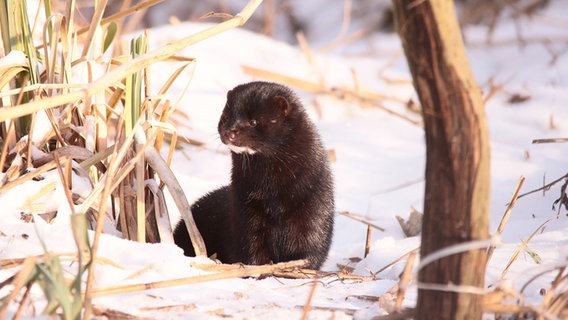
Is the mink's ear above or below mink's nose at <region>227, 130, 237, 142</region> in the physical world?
above

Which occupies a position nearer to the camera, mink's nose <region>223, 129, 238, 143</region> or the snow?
the snow

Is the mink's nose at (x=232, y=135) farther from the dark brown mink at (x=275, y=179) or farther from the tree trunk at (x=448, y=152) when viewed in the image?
the tree trunk at (x=448, y=152)

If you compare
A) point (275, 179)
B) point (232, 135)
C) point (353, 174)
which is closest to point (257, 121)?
point (232, 135)

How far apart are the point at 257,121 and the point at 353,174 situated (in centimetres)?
161

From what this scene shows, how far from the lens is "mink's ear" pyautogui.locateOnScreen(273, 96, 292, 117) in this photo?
3566mm

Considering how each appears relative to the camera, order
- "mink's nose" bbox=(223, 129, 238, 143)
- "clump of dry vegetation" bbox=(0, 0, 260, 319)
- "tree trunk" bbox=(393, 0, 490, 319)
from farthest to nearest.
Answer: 1. "mink's nose" bbox=(223, 129, 238, 143)
2. "clump of dry vegetation" bbox=(0, 0, 260, 319)
3. "tree trunk" bbox=(393, 0, 490, 319)

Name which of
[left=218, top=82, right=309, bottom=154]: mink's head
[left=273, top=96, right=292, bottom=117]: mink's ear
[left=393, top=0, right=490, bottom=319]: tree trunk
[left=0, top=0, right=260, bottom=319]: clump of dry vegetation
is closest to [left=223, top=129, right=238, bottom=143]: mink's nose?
[left=218, top=82, right=309, bottom=154]: mink's head

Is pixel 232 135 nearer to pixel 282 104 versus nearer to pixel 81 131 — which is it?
pixel 282 104

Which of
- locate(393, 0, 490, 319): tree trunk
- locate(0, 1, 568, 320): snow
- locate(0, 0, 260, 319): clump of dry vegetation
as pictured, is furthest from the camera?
locate(0, 0, 260, 319): clump of dry vegetation

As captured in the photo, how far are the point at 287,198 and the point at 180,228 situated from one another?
728 millimetres

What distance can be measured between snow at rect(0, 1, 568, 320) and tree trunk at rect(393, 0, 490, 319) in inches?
7.5

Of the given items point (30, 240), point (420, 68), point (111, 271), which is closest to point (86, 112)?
point (30, 240)

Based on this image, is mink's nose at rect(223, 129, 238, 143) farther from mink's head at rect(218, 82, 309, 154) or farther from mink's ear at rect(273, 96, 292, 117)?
mink's ear at rect(273, 96, 292, 117)

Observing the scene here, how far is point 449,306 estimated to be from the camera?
77.9 inches
